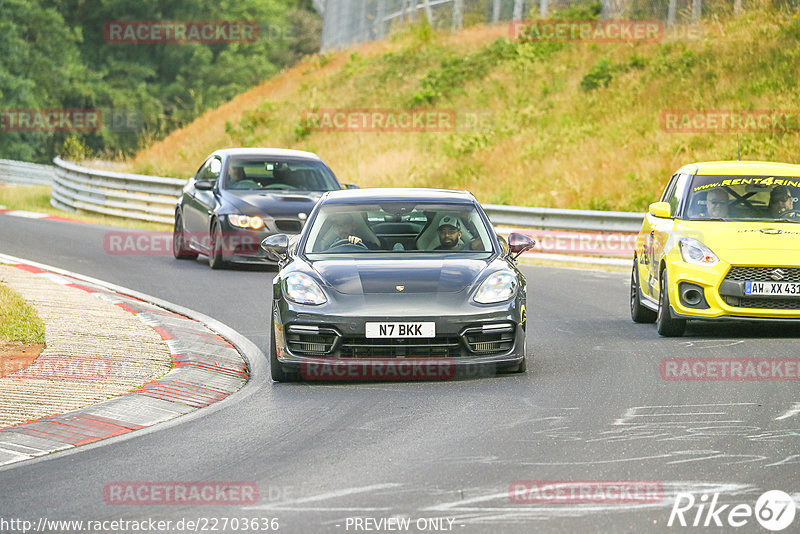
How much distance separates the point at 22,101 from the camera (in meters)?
59.4

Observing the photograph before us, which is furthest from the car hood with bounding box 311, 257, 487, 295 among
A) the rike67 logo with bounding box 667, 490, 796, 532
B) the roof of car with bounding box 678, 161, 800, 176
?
the roof of car with bounding box 678, 161, 800, 176

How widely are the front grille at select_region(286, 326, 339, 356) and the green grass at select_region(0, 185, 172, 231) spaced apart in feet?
55.5

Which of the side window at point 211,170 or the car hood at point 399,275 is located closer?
the car hood at point 399,275

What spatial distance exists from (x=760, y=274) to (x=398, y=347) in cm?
400

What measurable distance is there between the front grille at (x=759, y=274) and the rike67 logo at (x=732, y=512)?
18.9 ft

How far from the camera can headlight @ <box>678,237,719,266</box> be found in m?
12.1

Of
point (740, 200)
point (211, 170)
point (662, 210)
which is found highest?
point (740, 200)

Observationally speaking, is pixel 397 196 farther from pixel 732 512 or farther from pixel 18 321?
pixel 732 512

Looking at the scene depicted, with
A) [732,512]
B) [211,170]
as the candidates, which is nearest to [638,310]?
[732,512]

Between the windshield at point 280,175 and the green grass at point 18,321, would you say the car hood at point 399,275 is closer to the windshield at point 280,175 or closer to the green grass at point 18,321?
the green grass at point 18,321

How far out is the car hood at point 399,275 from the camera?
978 cm

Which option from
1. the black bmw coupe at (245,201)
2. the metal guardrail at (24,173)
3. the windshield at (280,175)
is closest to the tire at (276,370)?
the black bmw coupe at (245,201)

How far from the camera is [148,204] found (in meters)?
28.8

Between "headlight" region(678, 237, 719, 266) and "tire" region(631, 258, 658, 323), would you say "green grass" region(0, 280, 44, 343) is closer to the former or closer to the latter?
"headlight" region(678, 237, 719, 266)
